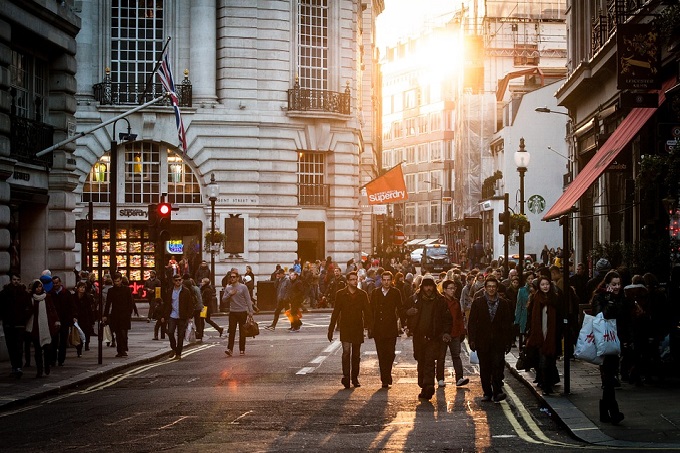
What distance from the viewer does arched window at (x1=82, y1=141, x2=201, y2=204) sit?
48.8 m

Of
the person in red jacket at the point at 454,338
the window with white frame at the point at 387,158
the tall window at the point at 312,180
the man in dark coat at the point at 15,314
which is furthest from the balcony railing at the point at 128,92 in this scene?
the window with white frame at the point at 387,158

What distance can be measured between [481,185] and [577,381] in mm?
71132

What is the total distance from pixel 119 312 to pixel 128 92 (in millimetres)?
24201

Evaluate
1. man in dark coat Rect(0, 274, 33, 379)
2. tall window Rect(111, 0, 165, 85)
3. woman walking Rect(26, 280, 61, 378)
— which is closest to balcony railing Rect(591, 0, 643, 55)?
woman walking Rect(26, 280, 61, 378)

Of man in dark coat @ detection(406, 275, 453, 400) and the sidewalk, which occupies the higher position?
man in dark coat @ detection(406, 275, 453, 400)

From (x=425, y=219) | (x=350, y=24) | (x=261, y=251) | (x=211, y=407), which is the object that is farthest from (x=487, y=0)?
(x=211, y=407)

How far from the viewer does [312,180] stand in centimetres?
5191

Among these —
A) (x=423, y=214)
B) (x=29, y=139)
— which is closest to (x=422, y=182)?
(x=423, y=214)

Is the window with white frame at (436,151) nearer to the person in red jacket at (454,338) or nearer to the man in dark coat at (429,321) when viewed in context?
the person in red jacket at (454,338)

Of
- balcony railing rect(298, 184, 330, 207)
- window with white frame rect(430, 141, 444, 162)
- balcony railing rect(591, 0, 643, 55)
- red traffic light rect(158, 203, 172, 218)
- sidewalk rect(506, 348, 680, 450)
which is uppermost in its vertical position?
window with white frame rect(430, 141, 444, 162)

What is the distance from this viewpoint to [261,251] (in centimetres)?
4906

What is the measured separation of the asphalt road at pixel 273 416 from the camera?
1292 centimetres

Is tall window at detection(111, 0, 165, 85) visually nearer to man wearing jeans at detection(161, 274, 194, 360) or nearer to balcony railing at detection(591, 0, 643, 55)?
balcony railing at detection(591, 0, 643, 55)

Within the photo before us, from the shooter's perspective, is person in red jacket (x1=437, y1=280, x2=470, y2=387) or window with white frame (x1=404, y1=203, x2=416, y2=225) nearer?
person in red jacket (x1=437, y1=280, x2=470, y2=387)
